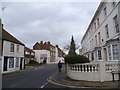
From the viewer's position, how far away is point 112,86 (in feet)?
23.5

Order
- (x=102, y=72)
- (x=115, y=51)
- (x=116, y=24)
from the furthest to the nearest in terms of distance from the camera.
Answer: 1. (x=116, y=24)
2. (x=115, y=51)
3. (x=102, y=72)

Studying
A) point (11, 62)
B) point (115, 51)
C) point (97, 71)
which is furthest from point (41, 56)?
point (97, 71)

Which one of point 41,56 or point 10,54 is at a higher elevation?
point 10,54

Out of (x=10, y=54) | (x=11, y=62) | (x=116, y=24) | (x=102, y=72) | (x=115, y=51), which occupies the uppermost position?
(x=116, y=24)

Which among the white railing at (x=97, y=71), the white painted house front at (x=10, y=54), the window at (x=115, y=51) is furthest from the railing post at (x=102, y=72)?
the white painted house front at (x=10, y=54)

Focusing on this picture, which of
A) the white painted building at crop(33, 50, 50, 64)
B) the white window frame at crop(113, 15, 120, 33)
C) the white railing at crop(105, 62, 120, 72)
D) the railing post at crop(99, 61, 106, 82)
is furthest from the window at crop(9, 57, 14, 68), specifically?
the white painted building at crop(33, 50, 50, 64)

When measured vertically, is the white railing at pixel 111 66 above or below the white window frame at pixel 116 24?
below

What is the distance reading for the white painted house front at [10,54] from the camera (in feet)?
60.8

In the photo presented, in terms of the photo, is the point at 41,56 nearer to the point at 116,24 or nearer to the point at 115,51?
the point at 116,24

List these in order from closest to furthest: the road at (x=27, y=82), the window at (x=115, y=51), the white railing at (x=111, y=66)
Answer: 1. the road at (x=27, y=82)
2. the white railing at (x=111, y=66)
3. the window at (x=115, y=51)

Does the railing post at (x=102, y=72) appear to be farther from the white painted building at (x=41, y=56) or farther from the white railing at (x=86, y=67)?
the white painted building at (x=41, y=56)

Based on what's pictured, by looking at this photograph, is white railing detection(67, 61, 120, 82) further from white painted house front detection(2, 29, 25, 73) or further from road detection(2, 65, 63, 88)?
white painted house front detection(2, 29, 25, 73)

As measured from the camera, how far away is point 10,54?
2016 cm

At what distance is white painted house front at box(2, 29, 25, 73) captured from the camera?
18.5 m
